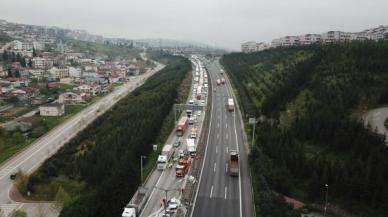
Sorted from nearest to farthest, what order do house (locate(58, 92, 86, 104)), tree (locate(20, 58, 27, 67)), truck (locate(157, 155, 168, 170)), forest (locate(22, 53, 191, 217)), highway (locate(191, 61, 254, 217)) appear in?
1. forest (locate(22, 53, 191, 217))
2. highway (locate(191, 61, 254, 217))
3. truck (locate(157, 155, 168, 170))
4. house (locate(58, 92, 86, 104))
5. tree (locate(20, 58, 27, 67))

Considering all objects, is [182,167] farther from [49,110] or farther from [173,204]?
[49,110]

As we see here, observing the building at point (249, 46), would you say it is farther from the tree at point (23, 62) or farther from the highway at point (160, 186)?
the highway at point (160, 186)

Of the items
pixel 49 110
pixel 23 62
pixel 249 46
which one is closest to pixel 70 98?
pixel 49 110

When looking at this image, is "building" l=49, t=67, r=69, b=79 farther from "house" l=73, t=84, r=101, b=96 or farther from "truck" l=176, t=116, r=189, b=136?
"truck" l=176, t=116, r=189, b=136

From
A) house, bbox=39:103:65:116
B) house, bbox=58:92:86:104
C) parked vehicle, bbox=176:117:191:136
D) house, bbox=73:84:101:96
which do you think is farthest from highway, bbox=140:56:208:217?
house, bbox=73:84:101:96

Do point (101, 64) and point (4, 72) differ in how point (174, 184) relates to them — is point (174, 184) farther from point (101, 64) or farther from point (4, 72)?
point (101, 64)

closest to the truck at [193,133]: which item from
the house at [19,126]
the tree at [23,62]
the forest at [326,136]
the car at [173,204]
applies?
the forest at [326,136]

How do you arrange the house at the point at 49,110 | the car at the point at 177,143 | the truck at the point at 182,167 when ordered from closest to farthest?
the truck at the point at 182,167 → the car at the point at 177,143 → the house at the point at 49,110
